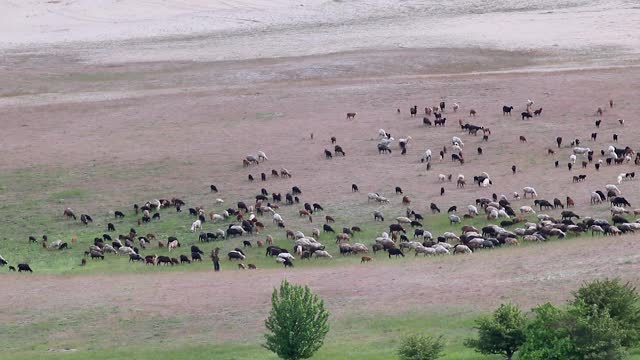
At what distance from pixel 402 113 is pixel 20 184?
1826cm

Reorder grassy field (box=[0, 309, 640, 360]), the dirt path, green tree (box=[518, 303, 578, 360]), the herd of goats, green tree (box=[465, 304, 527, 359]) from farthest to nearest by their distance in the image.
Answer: the herd of goats, the dirt path, grassy field (box=[0, 309, 640, 360]), green tree (box=[465, 304, 527, 359]), green tree (box=[518, 303, 578, 360])

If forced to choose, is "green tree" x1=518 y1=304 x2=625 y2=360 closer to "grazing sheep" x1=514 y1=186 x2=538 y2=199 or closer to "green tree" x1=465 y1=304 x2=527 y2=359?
"green tree" x1=465 y1=304 x2=527 y2=359

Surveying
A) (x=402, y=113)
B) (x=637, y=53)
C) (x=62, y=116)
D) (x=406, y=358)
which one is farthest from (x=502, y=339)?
(x=637, y=53)

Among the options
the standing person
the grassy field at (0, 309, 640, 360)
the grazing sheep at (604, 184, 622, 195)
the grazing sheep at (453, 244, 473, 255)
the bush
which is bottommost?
the grassy field at (0, 309, 640, 360)

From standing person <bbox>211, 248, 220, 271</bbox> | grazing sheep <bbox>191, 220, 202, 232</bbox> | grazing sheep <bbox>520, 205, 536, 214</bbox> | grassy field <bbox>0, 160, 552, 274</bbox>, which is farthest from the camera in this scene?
grazing sheep <bbox>191, 220, 202, 232</bbox>

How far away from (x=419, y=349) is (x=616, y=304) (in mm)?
4538

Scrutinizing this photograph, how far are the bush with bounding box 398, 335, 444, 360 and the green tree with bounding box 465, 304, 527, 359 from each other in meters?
1.06

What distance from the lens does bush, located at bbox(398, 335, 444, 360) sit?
2936cm

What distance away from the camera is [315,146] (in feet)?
188

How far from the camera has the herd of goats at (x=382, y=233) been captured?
1676 inches

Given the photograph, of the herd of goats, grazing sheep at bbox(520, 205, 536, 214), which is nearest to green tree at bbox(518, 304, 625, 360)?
the herd of goats

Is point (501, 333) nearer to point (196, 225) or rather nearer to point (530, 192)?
point (530, 192)

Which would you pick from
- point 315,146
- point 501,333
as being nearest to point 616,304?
point 501,333

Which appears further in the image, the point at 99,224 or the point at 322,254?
the point at 99,224
